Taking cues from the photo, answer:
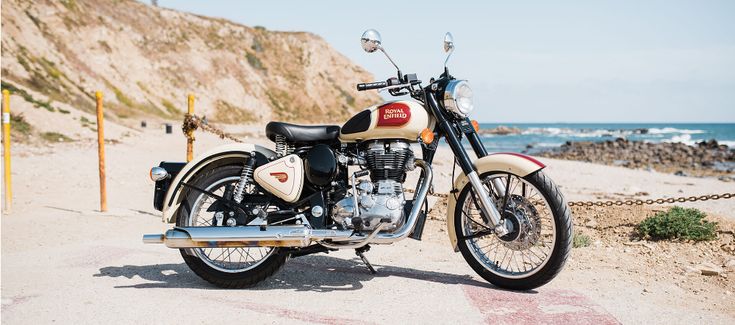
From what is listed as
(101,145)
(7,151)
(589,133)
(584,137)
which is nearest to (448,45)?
(101,145)

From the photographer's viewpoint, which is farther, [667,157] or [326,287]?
[667,157]

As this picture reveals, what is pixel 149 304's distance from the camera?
4.68 metres

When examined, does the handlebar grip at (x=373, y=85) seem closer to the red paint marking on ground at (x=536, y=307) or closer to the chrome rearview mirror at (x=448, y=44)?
the chrome rearview mirror at (x=448, y=44)

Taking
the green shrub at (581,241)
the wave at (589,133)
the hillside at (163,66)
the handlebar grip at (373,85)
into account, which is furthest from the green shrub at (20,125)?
the wave at (589,133)

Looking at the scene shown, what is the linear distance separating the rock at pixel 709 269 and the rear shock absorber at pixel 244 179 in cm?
426

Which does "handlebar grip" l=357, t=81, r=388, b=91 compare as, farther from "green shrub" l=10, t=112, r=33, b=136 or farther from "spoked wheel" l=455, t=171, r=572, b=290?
"green shrub" l=10, t=112, r=33, b=136

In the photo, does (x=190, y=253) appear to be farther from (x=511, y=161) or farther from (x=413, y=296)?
(x=511, y=161)

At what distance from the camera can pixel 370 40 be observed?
16.6 feet

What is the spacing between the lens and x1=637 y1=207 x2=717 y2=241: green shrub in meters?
7.23

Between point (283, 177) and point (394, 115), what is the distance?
3.39 feet

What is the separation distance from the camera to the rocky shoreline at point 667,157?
2655 centimetres

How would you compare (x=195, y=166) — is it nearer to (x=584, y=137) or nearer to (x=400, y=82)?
(x=400, y=82)

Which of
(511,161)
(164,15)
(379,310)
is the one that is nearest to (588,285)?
(511,161)

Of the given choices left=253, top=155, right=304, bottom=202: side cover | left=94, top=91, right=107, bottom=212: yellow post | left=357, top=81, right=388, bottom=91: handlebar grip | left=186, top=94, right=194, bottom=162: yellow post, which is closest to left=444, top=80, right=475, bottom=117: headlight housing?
left=357, top=81, right=388, bottom=91: handlebar grip
